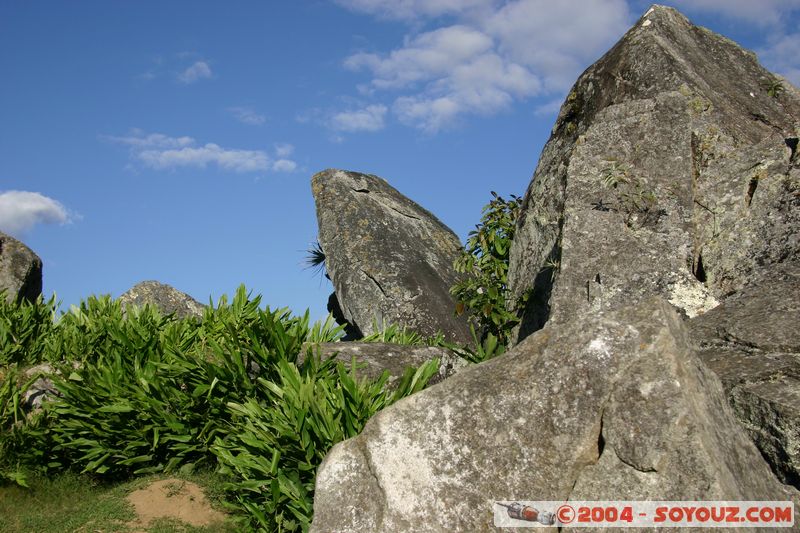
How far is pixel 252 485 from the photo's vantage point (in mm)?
7125

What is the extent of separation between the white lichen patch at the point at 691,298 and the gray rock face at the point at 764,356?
0.38 m

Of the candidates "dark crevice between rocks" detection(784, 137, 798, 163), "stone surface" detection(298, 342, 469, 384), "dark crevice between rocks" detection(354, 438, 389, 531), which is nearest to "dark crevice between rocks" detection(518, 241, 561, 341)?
"stone surface" detection(298, 342, 469, 384)

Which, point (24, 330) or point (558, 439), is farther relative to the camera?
point (24, 330)

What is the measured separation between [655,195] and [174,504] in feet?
19.0

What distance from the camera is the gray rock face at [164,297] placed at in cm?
1600

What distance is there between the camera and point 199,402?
8.61 m

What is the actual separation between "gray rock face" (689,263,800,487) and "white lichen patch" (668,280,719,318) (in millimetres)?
380

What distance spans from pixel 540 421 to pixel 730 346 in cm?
232

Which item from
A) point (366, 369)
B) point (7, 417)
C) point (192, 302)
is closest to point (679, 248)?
point (366, 369)

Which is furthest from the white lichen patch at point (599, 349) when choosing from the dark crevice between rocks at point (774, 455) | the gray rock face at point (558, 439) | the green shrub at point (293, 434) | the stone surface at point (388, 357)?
the stone surface at point (388, 357)

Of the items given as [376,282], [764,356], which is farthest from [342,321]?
[764,356]

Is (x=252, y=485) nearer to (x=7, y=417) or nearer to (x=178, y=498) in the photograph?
(x=178, y=498)

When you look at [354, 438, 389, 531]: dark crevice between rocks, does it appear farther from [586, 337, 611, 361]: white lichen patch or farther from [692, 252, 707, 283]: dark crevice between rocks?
[692, 252, 707, 283]: dark crevice between rocks

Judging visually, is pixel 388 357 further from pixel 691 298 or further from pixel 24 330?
pixel 24 330
